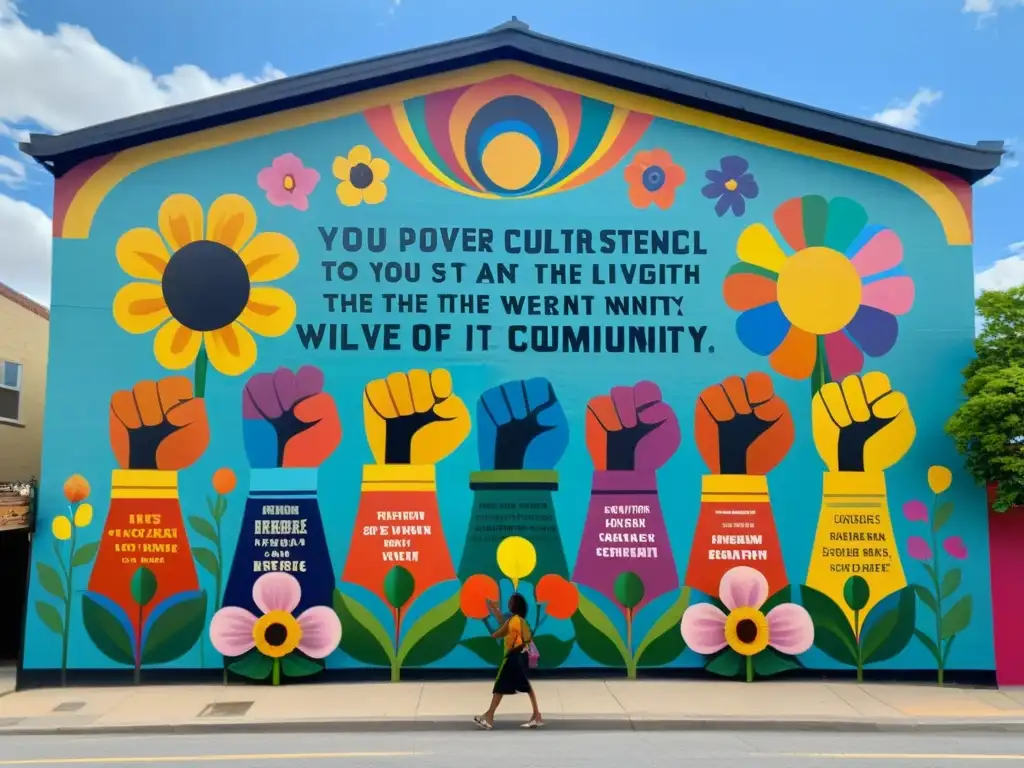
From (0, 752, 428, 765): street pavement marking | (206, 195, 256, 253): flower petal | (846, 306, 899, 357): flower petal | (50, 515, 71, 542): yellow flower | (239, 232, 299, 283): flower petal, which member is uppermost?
(206, 195, 256, 253): flower petal

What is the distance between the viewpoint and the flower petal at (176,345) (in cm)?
1232

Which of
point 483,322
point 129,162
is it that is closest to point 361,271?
point 483,322

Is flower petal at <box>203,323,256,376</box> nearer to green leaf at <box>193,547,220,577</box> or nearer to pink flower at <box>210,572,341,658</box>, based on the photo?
green leaf at <box>193,547,220,577</box>

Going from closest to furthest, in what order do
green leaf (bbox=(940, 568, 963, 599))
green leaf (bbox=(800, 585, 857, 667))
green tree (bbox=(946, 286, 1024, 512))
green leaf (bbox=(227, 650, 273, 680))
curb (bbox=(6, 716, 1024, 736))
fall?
curb (bbox=(6, 716, 1024, 736)) < green tree (bbox=(946, 286, 1024, 512)) < green leaf (bbox=(227, 650, 273, 680)) < green leaf (bbox=(800, 585, 857, 667)) < green leaf (bbox=(940, 568, 963, 599))

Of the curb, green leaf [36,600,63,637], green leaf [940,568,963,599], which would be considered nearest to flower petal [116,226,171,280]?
green leaf [36,600,63,637]

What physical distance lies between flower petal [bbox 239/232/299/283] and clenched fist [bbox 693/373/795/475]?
6124 mm

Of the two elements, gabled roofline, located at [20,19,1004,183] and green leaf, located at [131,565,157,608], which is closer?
green leaf, located at [131,565,157,608]

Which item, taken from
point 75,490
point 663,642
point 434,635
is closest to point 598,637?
point 663,642

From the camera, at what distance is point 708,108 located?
42.1ft

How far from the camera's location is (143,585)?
1196 centimetres

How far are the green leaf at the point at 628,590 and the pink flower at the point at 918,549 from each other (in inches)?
148

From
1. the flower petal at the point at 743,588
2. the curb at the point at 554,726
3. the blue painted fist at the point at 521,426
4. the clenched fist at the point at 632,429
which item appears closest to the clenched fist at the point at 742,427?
the clenched fist at the point at 632,429

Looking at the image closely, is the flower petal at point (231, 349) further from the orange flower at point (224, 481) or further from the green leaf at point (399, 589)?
the green leaf at point (399, 589)

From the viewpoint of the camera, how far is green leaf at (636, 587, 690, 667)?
39.4 ft
